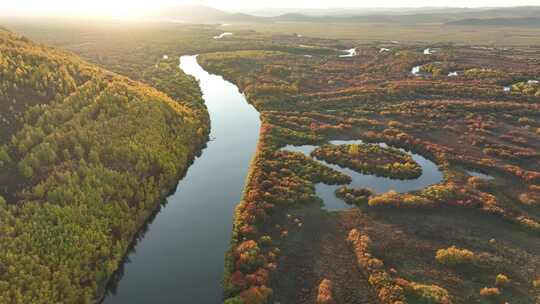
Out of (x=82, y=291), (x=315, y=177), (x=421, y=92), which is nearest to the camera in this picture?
(x=82, y=291)

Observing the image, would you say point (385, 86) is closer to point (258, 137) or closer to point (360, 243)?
point (258, 137)

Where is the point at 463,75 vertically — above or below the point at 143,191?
above

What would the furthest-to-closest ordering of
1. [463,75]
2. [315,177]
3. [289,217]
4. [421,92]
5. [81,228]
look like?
[463,75] → [421,92] → [315,177] → [289,217] → [81,228]

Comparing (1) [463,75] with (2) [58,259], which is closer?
(2) [58,259]

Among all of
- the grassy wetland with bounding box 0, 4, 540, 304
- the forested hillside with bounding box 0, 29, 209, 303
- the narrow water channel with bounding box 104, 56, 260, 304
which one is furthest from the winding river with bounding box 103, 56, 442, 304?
the forested hillside with bounding box 0, 29, 209, 303

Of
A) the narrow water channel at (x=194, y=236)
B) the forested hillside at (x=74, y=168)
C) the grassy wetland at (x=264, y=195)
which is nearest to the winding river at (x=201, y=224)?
the narrow water channel at (x=194, y=236)

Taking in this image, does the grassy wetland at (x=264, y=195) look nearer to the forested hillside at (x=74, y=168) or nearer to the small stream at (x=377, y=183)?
the forested hillside at (x=74, y=168)

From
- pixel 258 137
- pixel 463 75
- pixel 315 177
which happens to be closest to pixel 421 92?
pixel 463 75
